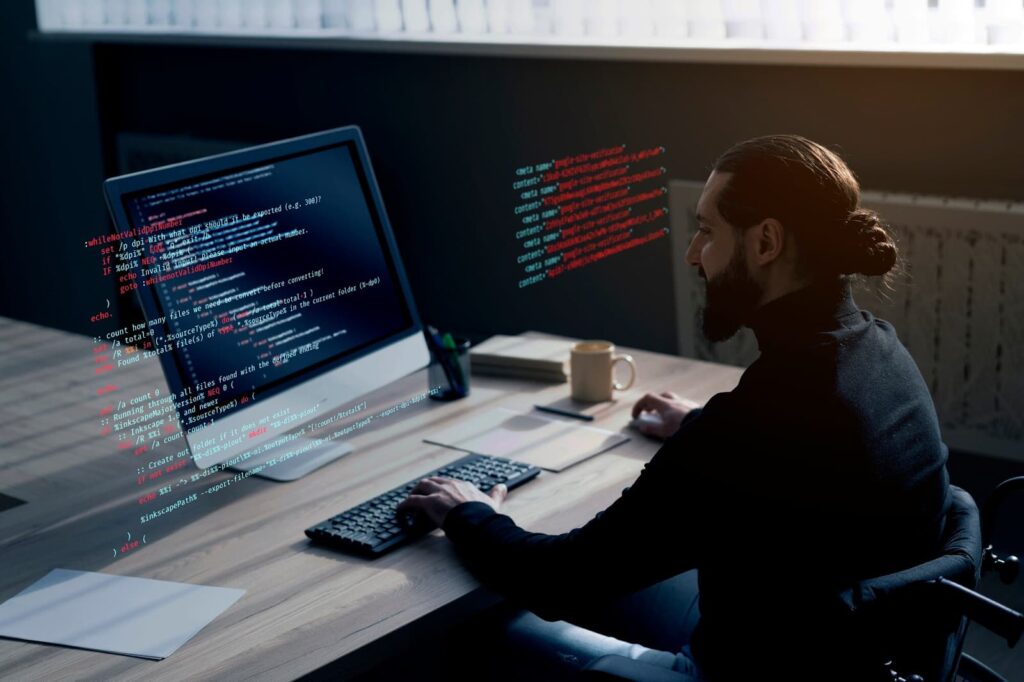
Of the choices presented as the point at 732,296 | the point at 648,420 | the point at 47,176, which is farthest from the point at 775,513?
the point at 47,176

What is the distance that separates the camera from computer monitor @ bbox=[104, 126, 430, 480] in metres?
1.69

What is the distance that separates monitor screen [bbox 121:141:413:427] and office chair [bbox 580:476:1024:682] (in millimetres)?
730

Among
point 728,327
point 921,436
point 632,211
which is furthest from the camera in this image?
point 632,211

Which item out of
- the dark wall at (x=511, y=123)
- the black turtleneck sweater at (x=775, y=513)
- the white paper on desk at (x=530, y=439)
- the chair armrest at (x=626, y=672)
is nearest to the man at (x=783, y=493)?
the black turtleneck sweater at (x=775, y=513)

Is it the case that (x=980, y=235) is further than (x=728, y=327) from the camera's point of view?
Yes

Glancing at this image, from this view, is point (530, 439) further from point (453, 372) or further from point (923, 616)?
point (923, 616)

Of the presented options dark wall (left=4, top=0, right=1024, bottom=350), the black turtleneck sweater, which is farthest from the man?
dark wall (left=4, top=0, right=1024, bottom=350)

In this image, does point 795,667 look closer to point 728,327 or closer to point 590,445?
point 728,327

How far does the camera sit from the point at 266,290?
1.83 meters

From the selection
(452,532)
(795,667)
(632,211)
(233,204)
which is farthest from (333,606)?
(632,211)

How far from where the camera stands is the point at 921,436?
4.97ft

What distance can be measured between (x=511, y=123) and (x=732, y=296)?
201 cm

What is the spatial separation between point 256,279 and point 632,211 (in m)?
1.66

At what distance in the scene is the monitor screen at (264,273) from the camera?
1700mm
